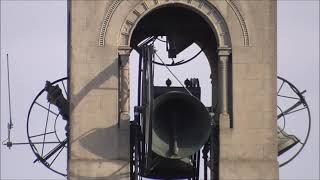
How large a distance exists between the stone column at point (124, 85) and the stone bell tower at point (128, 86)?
2 centimetres

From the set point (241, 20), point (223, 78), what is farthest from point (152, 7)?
point (223, 78)

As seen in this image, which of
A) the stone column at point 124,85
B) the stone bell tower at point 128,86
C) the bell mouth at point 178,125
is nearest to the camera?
the bell mouth at point 178,125

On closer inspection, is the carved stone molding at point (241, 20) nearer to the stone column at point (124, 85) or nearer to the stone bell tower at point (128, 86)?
the stone bell tower at point (128, 86)

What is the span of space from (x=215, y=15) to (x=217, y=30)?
35 centimetres

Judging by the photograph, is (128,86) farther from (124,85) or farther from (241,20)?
(241,20)

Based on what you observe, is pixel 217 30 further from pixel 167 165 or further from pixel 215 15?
pixel 167 165

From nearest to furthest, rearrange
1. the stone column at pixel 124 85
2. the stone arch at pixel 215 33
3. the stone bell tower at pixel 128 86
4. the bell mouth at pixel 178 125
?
1. the bell mouth at pixel 178 125
2. the stone bell tower at pixel 128 86
3. the stone column at pixel 124 85
4. the stone arch at pixel 215 33

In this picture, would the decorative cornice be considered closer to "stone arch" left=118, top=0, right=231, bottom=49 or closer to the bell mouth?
"stone arch" left=118, top=0, right=231, bottom=49

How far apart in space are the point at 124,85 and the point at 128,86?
4.4 inches

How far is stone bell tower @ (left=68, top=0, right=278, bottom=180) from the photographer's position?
43875 millimetres

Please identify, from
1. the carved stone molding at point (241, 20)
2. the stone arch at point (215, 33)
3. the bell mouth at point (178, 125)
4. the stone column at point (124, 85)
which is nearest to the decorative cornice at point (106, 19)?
the stone arch at point (215, 33)

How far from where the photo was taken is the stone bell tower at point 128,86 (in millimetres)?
43875

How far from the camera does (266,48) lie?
44.4m

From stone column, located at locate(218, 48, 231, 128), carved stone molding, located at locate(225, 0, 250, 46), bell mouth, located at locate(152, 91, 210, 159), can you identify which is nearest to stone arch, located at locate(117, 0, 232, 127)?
stone column, located at locate(218, 48, 231, 128)
